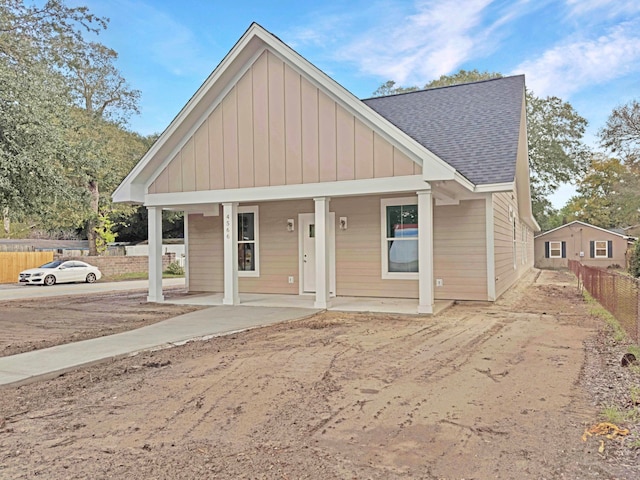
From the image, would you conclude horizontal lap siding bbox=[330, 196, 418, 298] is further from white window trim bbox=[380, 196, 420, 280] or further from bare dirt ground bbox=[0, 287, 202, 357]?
bare dirt ground bbox=[0, 287, 202, 357]

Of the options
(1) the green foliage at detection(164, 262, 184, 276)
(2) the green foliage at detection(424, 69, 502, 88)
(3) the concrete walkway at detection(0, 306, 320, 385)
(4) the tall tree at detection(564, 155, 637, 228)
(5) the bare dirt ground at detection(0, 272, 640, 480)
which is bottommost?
(5) the bare dirt ground at detection(0, 272, 640, 480)

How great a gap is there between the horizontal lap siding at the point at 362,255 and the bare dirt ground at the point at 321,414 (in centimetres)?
457

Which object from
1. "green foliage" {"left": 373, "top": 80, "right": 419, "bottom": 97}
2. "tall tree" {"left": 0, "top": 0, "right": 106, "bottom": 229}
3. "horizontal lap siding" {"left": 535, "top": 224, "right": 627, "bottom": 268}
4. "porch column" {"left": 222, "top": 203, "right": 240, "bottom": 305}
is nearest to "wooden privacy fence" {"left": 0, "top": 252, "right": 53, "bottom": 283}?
"tall tree" {"left": 0, "top": 0, "right": 106, "bottom": 229}

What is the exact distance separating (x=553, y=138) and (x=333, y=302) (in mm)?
27956

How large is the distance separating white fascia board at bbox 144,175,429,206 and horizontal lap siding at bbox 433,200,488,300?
2.76m

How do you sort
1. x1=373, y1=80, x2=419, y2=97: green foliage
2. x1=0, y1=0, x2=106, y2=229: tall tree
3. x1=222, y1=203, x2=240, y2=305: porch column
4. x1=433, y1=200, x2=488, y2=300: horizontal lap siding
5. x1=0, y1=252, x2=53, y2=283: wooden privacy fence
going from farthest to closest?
x1=373, y1=80, x2=419, y2=97: green foliage, x1=0, y1=252, x2=53, y2=283: wooden privacy fence, x1=433, y1=200, x2=488, y2=300: horizontal lap siding, x1=222, y1=203, x2=240, y2=305: porch column, x1=0, y1=0, x2=106, y2=229: tall tree

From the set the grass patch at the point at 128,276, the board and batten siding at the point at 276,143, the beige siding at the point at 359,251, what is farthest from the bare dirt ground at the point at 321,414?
the grass patch at the point at 128,276

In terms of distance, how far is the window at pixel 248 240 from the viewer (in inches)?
504

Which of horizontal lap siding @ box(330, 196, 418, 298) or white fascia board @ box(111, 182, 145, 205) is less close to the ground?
white fascia board @ box(111, 182, 145, 205)

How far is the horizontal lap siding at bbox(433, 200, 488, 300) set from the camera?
35.7 ft

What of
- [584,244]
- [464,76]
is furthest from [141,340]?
[584,244]

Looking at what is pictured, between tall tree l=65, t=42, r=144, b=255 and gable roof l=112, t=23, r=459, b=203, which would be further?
tall tree l=65, t=42, r=144, b=255

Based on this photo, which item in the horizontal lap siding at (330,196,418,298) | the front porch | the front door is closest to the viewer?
the front porch

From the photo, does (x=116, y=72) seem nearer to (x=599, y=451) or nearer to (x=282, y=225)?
(x=282, y=225)
